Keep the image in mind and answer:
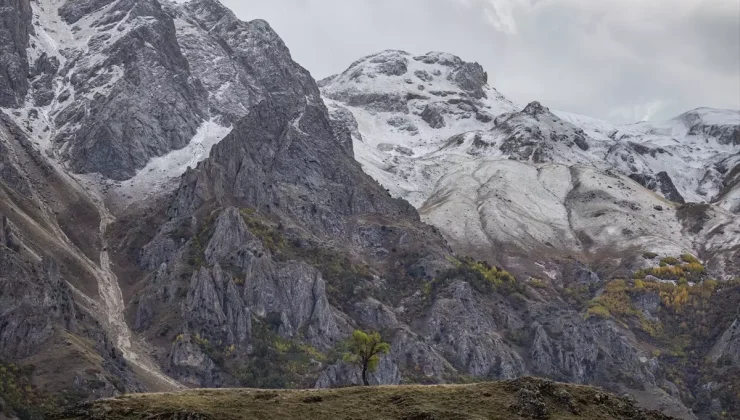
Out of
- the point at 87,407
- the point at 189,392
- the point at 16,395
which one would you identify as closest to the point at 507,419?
the point at 189,392

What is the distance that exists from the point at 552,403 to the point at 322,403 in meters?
28.9

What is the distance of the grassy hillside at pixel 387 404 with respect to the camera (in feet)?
305

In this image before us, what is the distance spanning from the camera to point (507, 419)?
94875mm

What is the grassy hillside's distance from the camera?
93.1 metres

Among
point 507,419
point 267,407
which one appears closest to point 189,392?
point 267,407

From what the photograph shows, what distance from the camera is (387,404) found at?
9900 cm

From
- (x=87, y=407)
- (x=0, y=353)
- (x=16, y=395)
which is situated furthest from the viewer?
(x=0, y=353)

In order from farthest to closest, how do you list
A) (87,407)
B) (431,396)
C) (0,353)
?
(0,353), (431,396), (87,407)

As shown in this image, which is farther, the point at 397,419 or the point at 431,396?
the point at 431,396

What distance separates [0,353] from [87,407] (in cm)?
11295

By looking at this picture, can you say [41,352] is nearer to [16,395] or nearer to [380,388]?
[16,395]

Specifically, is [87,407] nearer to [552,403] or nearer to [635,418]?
[552,403]

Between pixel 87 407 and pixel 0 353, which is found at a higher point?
pixel 0 353

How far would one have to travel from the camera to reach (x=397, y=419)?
310ft
